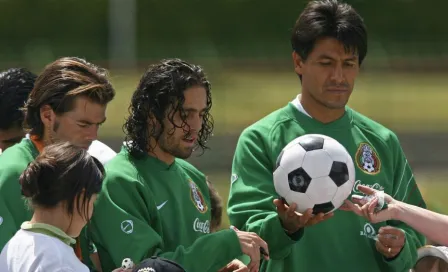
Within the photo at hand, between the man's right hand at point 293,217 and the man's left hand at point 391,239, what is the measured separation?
457 millimetres

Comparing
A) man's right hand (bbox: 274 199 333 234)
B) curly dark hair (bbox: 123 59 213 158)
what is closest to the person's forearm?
man's right hand (bbox: 274 199 333 234)

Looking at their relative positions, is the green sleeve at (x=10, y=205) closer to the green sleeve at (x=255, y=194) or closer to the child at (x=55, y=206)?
the child at (x=55, y=206)

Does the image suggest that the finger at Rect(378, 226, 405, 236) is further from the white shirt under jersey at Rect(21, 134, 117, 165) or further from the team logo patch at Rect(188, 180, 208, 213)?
the white shirt under jersey at Rect(21, 134, 117, 165)

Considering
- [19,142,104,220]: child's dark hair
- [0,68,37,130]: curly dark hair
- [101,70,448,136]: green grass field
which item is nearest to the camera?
[19,142,104,220]: child's dark hair

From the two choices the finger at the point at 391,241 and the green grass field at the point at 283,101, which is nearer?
the finger at the point at 391,241


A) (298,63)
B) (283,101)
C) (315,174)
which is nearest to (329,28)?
(298,63)

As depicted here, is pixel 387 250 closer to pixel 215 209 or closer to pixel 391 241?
pixel 391 241

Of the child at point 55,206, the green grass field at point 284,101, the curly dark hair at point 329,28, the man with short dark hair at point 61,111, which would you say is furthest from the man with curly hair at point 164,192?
the green grass field at point 284,101

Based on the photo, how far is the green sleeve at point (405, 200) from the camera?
6.96m

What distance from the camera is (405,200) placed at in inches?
289

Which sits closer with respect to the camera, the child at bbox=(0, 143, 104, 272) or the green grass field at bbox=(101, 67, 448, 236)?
the child at bbox=(0, 143, 104, 272)

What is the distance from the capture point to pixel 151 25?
45.4 metres

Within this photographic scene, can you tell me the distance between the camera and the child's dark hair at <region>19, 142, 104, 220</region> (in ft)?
18.6

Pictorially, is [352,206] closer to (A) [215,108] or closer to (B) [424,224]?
(B) [424,224]
